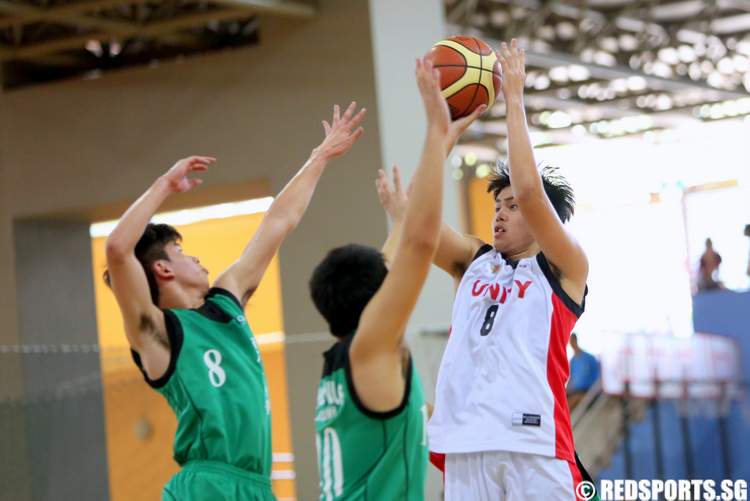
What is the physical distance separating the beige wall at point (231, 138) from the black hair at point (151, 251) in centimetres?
663

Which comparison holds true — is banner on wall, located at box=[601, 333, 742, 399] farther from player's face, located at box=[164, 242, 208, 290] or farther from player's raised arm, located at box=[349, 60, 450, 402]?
player's raised arm, located at box=[349, 60, 450, 402]

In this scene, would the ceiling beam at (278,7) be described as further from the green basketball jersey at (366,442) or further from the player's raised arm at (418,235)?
the player's raised arm at (418,235)

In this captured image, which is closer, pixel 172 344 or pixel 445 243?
pixel 172 344

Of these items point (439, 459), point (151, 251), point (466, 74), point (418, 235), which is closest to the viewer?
point (418, 235)

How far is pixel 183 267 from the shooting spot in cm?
425

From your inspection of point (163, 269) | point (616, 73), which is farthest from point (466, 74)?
point (616, 73)

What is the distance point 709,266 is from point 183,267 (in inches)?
300

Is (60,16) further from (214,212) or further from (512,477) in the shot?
(512,477)

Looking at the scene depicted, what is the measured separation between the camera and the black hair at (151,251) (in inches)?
165

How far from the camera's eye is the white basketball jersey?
386cm

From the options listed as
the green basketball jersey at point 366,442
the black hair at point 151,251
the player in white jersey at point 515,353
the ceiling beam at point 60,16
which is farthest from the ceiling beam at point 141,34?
the green basketball jersey at point 366,442

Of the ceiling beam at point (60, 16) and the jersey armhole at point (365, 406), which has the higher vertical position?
the ceiling beam at point (60, 16)

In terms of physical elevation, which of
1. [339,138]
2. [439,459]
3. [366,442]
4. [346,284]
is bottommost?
[439,459]

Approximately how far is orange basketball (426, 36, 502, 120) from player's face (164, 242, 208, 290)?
1.13 meters
